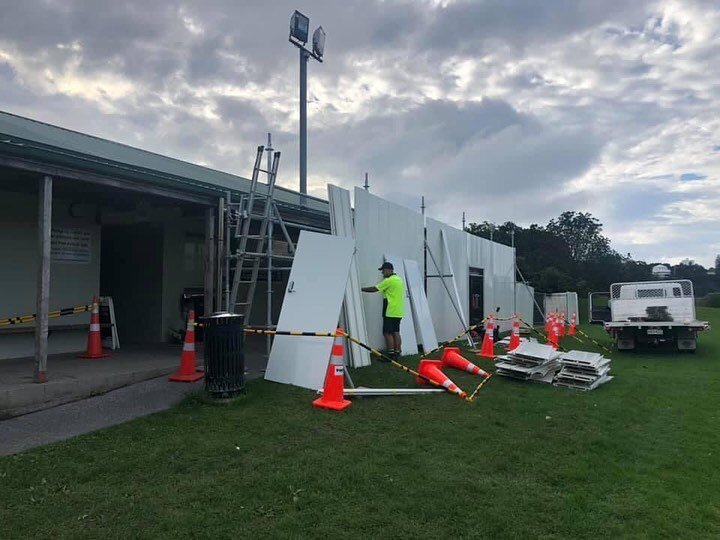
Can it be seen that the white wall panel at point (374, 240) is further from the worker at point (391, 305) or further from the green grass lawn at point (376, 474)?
the green grass lawn at point (376, 474)

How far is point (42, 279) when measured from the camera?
6.25m

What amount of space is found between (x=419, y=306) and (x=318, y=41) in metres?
10.5

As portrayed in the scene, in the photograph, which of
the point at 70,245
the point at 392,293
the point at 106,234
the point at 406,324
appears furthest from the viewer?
the point at 106,234

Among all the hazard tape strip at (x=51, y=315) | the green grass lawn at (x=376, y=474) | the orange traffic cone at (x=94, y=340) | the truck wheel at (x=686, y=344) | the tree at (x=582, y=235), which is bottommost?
the green grass lawn at (x=376, y=474)

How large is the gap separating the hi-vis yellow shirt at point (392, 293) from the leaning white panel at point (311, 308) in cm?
143

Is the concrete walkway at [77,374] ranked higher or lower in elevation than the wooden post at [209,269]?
lower

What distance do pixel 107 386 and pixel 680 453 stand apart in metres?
6.86

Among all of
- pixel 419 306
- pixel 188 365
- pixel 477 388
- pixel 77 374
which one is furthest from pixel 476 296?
pixel 77 374

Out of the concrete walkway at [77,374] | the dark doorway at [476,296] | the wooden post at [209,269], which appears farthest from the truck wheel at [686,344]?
the wooden post at [209,269]

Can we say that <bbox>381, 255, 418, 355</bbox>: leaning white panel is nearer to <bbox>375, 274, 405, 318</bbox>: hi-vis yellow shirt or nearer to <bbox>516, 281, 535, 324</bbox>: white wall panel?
<bbox>375, 274, 405, 318</bbox>: hi-vis yellow shirt

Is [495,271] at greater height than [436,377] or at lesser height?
greater

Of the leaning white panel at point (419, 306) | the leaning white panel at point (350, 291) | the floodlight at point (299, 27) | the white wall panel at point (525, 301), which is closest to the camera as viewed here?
the leaning white panel at point (350, 291)

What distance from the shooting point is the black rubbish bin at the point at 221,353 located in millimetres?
5961

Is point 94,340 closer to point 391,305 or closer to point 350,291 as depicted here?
point 350,291
